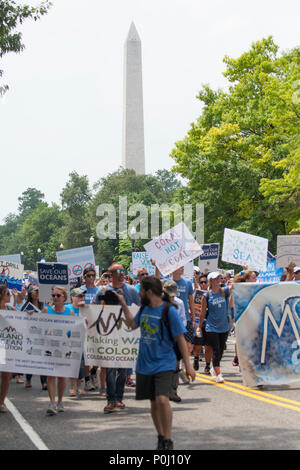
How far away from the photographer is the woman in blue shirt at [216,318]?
38.4 feet

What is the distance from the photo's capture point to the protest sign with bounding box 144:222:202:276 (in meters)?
13.7

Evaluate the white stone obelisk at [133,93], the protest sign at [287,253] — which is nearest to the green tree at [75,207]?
the white stone obelisk at [133,93]

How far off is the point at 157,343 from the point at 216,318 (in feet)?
17.1

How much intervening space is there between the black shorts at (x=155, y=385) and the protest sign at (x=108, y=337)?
2.95 m

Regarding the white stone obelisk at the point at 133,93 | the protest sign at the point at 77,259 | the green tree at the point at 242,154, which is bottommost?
the protest sign at the point at 77,259

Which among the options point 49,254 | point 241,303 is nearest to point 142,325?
point 241,303

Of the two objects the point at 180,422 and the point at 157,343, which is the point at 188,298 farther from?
the point at 157,343

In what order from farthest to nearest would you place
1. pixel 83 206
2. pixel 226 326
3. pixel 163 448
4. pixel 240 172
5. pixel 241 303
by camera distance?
pixel 83 206, pixel 240 172, pixel 226 326, pixel 241 303, pixel 163 448

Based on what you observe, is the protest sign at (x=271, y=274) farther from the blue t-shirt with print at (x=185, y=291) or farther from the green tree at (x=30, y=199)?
the green tree at (x=30, y=199)

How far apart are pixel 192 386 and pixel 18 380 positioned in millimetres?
3371

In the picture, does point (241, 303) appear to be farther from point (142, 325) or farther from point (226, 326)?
point (142, 325)

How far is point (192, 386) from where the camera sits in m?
11.3

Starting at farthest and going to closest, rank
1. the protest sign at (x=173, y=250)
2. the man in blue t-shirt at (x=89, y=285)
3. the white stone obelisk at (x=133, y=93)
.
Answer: the white stone obelisk at (x=133, y=93) → the protest sign at (x=173, y=250) → the man in blue t-shirt at (x=89, y=285)

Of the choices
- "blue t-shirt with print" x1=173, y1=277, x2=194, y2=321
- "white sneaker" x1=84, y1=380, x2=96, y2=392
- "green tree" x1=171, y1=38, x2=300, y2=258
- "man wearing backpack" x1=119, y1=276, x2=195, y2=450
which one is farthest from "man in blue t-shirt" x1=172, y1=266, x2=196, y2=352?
"green tree" x1=171, y1=38, x2=300, y2=258
